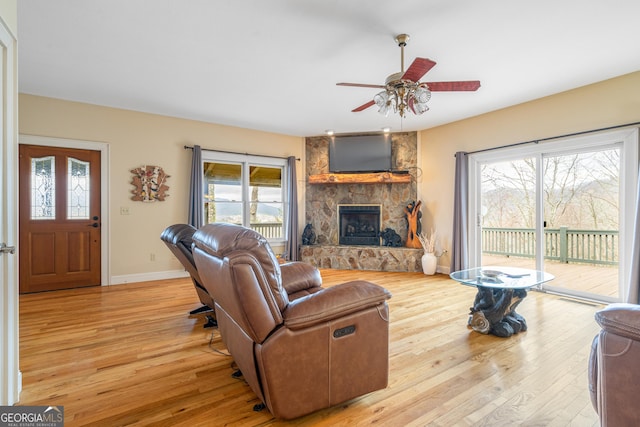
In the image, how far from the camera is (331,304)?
4.86 ft

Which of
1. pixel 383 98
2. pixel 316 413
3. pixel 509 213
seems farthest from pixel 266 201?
pixel 316 413

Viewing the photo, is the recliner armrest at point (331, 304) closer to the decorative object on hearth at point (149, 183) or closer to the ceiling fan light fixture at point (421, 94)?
the ceiling fan light fixture at point (421, 94)

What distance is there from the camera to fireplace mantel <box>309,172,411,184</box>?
559cm

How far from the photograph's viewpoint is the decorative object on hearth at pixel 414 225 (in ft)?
18.1

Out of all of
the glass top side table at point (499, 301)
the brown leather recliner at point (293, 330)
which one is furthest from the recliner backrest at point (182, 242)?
the glass top side table at point (499, 301)

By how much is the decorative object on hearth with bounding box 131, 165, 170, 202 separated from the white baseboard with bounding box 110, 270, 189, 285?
3.91ft

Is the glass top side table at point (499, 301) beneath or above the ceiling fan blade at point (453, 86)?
beneath

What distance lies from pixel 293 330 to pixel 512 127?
4550mm

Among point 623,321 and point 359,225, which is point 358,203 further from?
point 623,321

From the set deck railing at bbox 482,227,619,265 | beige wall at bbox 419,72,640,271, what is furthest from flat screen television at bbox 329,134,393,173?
deck railing at bbox 482,227,619,265

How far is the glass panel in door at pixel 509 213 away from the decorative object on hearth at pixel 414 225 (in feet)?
3.48

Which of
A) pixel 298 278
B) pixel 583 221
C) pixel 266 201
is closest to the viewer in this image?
pixel 298 278

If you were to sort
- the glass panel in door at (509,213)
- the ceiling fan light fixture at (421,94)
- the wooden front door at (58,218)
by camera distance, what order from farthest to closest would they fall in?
1. the glass panel in door at (509,213)
2. the wooden front door at (58,218)
3. the ceiling fan light fixture at (421,94)

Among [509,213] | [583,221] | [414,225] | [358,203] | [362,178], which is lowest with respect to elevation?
[414,225]
